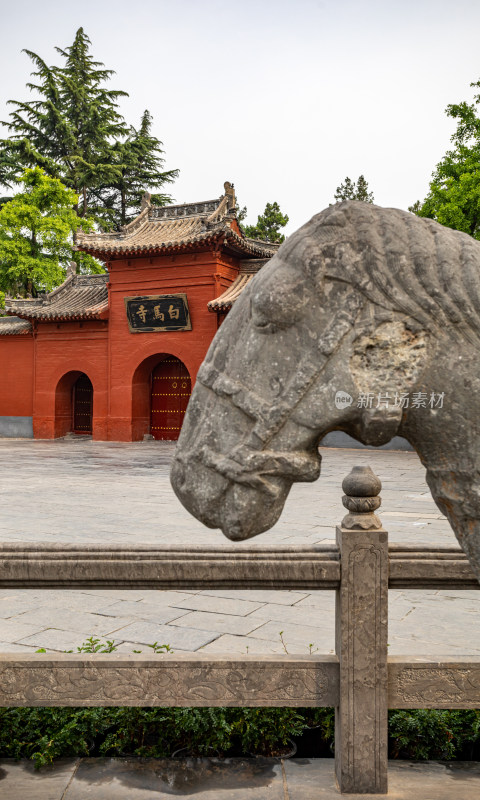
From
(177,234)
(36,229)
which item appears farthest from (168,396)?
(36,229)

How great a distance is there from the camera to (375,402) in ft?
3.08

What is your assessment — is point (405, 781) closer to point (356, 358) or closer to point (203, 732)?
point (203, 732)

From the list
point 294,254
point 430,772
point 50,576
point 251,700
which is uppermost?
point 294,254

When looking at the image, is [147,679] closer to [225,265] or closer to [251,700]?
[251,700]

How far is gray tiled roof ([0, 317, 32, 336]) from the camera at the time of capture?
18453 mm

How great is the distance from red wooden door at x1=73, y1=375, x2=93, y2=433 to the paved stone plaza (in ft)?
23.6

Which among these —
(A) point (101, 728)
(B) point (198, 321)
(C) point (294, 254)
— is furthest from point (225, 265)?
(C) point (294, 254)

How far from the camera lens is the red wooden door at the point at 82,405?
1864 centimetres

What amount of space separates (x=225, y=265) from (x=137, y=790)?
1501 centimetres

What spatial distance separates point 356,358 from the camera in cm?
95

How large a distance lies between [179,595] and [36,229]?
19456 mm

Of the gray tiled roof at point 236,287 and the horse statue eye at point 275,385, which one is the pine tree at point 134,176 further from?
the horse statue eye at point 275,385

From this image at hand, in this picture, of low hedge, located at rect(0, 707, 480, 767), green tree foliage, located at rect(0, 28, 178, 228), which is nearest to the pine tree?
green tree foliage, located at rect(0, 28, 178, 228)

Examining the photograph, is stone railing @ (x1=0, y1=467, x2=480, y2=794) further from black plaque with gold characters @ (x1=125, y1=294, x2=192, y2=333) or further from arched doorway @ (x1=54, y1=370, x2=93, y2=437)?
arched doorway @ (x1=54, y1=370, x2=93, y2=437)
